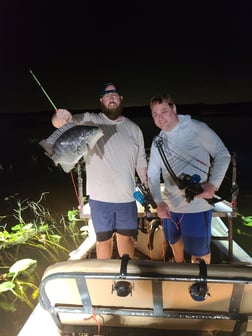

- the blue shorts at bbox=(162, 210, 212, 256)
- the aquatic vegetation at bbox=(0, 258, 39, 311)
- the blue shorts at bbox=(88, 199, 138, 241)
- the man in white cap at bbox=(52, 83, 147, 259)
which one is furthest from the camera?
the aquatic vegetation at bbox=(0, 258, 39, 311)

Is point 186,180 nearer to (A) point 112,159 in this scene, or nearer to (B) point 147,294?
(A) point 112,159

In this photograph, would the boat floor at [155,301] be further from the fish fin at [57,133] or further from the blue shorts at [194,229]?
the fish fin at [57,133]

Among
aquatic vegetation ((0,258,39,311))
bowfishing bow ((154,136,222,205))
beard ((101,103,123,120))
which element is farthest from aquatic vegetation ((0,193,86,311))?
bowfishing bow ((154,136,222,205))

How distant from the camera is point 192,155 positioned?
3176 mm

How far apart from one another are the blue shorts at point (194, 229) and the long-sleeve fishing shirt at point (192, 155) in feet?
0.22

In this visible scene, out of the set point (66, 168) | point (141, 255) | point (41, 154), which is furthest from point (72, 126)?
point (41, 154)

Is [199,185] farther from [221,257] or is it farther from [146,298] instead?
[221,257]

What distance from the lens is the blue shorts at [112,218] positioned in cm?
354

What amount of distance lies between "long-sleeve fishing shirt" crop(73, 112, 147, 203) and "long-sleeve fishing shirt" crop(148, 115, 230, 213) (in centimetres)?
31

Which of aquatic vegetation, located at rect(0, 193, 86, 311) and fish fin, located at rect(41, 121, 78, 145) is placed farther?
aquatic vegetation, located at rect(0, 193, 86, 311)

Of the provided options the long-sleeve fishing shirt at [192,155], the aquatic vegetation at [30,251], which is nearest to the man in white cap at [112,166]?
the long-sleeve fishing shirt at [192,155]

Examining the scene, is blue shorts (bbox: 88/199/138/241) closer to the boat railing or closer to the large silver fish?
the large silver fish

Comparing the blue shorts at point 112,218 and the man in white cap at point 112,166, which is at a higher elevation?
the man in white cap at point 112,166

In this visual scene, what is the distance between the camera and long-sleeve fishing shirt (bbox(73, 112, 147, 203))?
3416 mm
